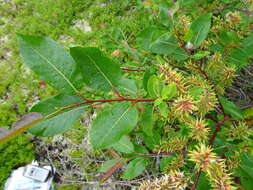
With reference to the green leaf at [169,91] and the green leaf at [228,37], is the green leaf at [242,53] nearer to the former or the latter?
the green leaf at [228,37]

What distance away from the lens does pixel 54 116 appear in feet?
2.36

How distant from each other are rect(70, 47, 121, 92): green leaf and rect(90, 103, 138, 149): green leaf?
83 millimetres

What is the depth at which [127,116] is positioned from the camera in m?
0.74

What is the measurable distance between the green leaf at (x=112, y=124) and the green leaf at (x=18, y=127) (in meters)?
0.17


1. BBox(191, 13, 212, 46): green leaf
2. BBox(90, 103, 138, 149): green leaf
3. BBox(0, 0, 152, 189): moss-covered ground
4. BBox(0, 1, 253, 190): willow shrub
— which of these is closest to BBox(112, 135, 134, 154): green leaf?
BBox(0, 1, 253, 190): willow shrub

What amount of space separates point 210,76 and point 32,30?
2.56 metres

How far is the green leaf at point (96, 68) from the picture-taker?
0.67 metres

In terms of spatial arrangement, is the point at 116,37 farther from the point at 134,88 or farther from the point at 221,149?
the point at 221,149

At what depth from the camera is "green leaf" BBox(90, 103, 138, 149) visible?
692mm

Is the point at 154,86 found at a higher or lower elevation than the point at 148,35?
lower

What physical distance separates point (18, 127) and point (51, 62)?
0.22 m

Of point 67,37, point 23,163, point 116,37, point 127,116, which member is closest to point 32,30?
point 67,37

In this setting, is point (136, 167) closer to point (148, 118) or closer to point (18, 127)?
point (148, 118)

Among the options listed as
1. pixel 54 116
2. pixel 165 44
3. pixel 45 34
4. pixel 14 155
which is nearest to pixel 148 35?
pixel 165 44
